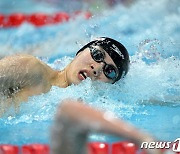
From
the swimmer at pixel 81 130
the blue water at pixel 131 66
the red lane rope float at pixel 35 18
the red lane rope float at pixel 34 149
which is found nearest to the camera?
the swimmer at pixel 81 130

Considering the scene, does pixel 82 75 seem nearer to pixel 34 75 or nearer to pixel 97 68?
pixel 97 68

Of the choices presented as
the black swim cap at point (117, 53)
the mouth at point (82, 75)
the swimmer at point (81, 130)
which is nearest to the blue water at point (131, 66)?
the mouth at point (82, 75)

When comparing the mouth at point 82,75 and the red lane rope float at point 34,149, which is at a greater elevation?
the mouth at point 82,75

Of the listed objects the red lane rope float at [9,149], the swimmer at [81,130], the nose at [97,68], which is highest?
the nose at [97,68]

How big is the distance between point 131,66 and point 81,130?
249 centimetres

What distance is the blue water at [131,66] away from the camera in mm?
2131

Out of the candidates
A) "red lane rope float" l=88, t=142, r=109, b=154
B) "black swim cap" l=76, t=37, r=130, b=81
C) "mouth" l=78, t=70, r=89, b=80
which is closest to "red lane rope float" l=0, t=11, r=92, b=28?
"black swim cap" l=76, t=37, r=130, b=81

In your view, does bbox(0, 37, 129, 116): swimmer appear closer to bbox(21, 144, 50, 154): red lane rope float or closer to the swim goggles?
the swim goggles

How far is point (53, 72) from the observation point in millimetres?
2221

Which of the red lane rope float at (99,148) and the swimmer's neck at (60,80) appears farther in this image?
the swimmer's neck at (60,80)

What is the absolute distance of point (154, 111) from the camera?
2367 mm

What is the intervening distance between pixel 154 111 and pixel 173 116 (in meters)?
0.11

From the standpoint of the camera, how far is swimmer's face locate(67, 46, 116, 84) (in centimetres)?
215

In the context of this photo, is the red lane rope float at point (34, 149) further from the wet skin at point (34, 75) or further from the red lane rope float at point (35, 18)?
the red lane rope float at point (35, 18)
